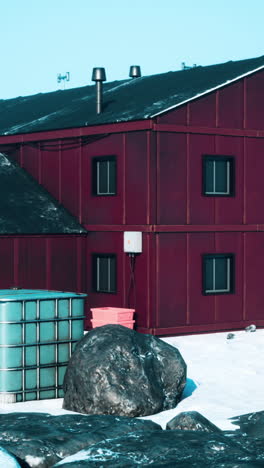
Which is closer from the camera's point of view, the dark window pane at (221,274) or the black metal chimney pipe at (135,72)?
the dark window pane at (221,274)

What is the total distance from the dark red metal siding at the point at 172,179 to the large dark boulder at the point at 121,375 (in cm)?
883

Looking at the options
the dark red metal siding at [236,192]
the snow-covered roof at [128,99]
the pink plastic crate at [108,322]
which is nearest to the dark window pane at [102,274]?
the pink plastic crate at [108,322]

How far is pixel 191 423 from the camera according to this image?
15.2 metres

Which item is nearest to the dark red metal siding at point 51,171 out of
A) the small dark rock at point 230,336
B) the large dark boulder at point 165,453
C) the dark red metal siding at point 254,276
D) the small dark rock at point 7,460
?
the dark red metal siding at point 254,276

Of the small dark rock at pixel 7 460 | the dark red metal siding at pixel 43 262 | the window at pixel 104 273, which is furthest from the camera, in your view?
the window at pixel 104 273

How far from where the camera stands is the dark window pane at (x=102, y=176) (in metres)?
28.6

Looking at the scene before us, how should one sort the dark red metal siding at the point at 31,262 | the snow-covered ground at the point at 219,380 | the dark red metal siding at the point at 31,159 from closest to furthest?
the snow-covered ground at the point at 219,380, the dark red metal siding at the point at 31,262, the dark red metal siding at the point at 31,159

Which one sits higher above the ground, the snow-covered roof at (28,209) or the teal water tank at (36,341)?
the snow-covered roof at (28,209)

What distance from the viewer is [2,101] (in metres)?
43.2

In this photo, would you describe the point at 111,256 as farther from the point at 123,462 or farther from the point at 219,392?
the point at 123,462

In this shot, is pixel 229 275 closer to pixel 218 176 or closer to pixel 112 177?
pixel 218 176

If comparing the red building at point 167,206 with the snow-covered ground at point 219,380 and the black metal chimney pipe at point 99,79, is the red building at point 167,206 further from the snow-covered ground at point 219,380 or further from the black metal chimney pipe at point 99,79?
the snow-covered ground at point 219,380

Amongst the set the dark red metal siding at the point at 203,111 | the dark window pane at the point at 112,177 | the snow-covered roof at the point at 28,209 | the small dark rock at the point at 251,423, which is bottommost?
the small dark rock at the point at 251,423

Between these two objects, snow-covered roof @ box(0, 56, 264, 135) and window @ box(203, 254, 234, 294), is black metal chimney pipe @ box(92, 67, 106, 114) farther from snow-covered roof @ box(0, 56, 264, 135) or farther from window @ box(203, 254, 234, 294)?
window @ box(203, 254, 234, 294)
